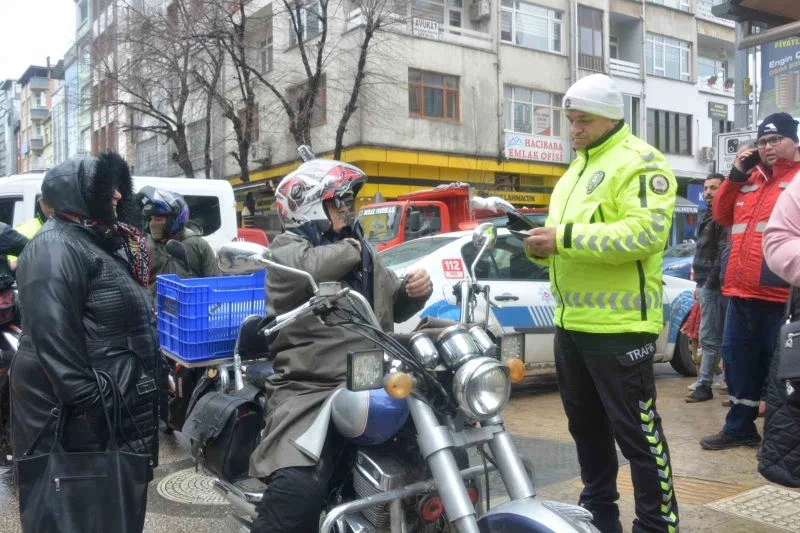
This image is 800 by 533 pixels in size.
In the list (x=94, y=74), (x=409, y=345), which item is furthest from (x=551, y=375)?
(x=94, y=74)

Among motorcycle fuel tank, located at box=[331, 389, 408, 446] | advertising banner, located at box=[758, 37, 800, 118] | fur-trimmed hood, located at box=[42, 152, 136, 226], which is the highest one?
advertising banner, located at box=[758, 37, 800, 118]

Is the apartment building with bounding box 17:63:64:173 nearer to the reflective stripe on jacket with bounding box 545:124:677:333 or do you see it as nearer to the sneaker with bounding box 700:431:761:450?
the sneaker with bounding box 700:431:761:450

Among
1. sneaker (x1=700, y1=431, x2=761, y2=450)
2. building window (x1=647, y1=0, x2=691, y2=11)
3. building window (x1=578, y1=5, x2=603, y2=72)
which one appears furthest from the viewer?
building window (x1=647, y1=0, x2=691, y2=11)

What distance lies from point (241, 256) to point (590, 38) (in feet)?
97.9

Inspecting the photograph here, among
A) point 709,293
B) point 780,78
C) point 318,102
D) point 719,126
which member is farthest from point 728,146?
point 719,126

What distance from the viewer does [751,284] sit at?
186 inches

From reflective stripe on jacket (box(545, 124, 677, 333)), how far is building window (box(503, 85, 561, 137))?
82.5 feet

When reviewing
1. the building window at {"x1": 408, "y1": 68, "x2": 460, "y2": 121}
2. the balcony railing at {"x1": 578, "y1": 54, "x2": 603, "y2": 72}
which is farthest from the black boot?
the balcony railing at {"x1": 578, "y1": 54, "x2": 603, "y2": 72}

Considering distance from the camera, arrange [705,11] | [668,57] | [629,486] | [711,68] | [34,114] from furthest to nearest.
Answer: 1. [34,114]
2. [711,68]
3. [705,11]
4. [668,57]
5. [629,486]

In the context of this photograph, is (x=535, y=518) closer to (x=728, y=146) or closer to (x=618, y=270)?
(x=618, y=270)

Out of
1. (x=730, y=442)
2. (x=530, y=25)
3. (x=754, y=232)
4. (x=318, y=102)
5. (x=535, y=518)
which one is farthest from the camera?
(x=530, y=25)

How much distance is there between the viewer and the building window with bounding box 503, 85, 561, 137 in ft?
92.5

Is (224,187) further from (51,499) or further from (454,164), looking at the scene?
(454,164)

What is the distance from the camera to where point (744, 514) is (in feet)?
13.1
